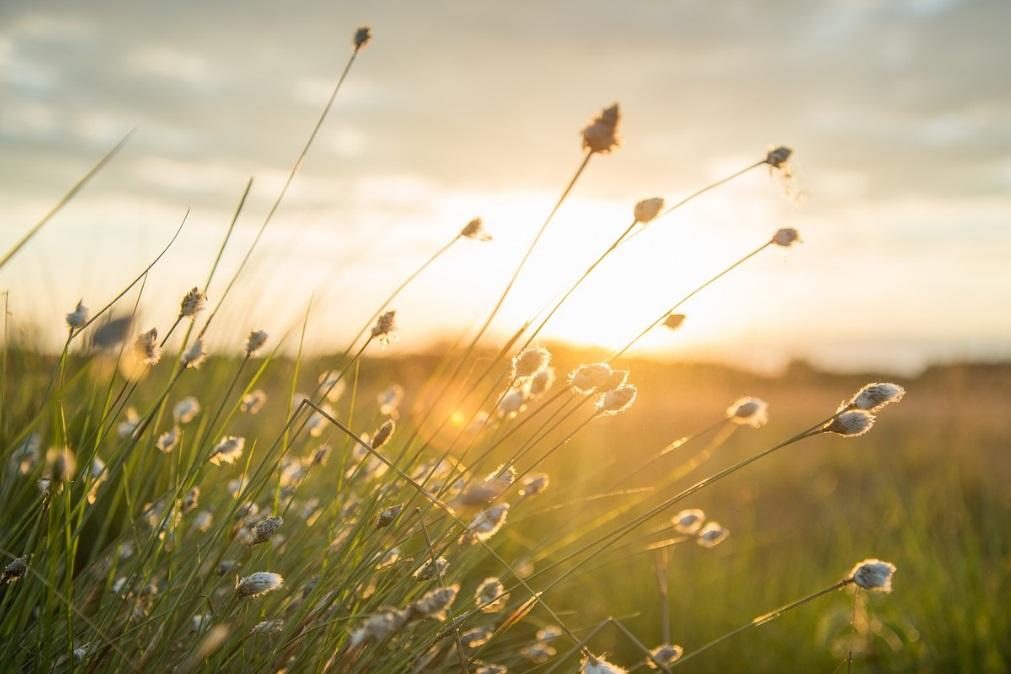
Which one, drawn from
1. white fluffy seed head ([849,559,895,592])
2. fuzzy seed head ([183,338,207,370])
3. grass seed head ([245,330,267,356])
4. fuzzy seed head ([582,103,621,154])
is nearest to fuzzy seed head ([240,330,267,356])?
grass seed head ([245,330,267,356])

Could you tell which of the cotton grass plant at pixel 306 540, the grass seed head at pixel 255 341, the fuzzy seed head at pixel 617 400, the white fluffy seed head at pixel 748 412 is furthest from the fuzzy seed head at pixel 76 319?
the white fluffy seed head at pixel 748 412

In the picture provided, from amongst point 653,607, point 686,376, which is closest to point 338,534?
point 653,607

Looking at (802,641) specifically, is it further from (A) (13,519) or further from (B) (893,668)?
(A) (13,519)

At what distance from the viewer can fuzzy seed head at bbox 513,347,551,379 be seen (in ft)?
5.88

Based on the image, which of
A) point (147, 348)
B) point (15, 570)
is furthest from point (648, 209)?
point (15, 570)

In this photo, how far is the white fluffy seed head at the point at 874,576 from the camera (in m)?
1.47

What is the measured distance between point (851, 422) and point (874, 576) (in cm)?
28

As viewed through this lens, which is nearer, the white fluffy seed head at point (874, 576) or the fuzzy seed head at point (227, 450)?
the white fluffy seed head at point (874, 576)

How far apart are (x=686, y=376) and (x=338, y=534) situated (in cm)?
1808

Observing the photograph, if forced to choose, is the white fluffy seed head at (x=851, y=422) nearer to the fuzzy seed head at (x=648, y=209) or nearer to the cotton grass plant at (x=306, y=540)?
the cotton grass plant at (x=306, y=540)

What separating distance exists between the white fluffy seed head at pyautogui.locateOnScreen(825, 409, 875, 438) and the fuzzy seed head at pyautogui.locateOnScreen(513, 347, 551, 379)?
0.55 m

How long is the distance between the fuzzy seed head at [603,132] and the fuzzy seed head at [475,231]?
1.22ft

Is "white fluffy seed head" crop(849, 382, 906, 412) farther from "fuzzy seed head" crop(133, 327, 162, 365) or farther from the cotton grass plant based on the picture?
"fuzzy seed head" crop(133, 327, 162, 365)

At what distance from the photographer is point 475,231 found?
75.2 inches
